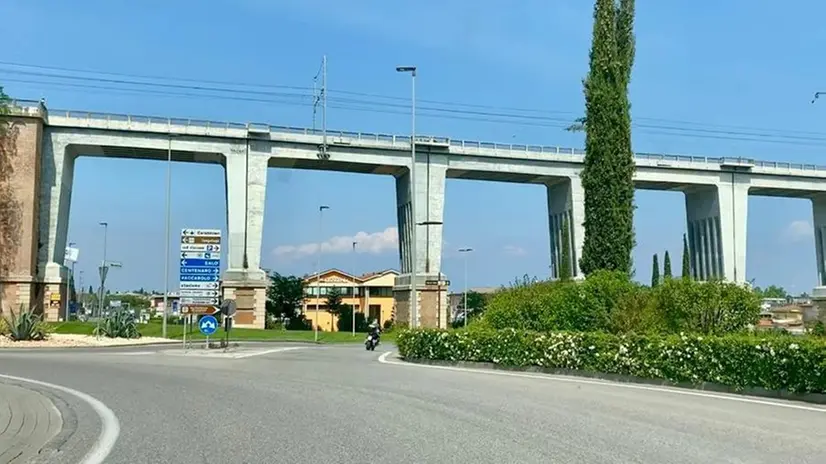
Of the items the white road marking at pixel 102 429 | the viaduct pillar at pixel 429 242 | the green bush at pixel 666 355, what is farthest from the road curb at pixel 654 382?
the viaduct pillar at pixel 429 242

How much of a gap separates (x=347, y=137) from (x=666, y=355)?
165 feet

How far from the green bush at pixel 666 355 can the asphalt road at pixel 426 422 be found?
0.96m

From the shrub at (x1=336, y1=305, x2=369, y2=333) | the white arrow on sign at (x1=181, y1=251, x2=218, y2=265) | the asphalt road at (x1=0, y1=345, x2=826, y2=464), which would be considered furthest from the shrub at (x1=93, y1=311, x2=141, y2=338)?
the shrub at (x1=336, y1=305, x2=369, y2=333)

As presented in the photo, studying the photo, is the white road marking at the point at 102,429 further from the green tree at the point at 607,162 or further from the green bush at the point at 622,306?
the green tree at the point at 607,162

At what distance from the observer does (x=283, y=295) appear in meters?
90.2

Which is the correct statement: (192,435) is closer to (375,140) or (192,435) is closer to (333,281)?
(375,140)

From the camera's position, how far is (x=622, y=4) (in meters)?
29.2

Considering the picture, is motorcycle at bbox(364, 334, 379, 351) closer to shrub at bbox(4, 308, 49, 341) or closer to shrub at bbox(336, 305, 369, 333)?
shrub at bbox(4, 308, 49, 341)

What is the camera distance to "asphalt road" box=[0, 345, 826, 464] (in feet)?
28.3

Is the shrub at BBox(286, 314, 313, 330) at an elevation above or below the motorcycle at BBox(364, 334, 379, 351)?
above

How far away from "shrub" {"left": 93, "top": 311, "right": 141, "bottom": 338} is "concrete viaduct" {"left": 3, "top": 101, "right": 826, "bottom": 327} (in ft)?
52.4

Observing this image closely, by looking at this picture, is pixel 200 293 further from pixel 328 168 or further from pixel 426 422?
pixel 328 168

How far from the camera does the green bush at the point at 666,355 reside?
14.9m

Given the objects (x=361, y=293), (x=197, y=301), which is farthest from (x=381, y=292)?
(x=197, y=301)
